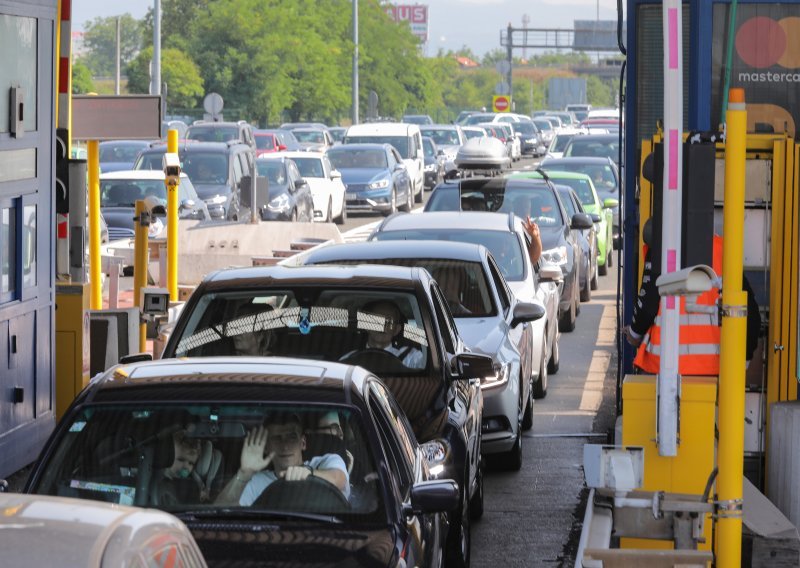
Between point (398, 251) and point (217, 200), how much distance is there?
1597 centimetres

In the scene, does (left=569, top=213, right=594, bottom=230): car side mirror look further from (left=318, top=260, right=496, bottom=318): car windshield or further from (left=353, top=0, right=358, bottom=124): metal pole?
(left=353, top=0, right=358, bottom=124): metal pole

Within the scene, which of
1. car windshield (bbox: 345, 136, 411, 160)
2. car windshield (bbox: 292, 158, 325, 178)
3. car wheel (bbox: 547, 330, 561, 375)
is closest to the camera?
car wheel (bbox: 547, 330, 561, 375)

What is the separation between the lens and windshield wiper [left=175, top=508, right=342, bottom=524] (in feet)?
19.7

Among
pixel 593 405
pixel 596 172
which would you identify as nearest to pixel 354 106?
pixel 596 172

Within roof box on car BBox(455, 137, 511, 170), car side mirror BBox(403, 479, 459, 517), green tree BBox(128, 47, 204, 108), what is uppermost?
green tree BBox(128, 47, 204, 108)

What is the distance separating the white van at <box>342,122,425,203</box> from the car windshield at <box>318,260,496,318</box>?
29.2 m

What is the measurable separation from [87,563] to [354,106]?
6455cm

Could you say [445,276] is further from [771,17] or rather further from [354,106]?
[354,106]

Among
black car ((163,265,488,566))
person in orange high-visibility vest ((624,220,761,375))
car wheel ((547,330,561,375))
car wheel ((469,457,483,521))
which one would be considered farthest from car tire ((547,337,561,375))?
person in orange high-visibility vest ((624,220,761,375))

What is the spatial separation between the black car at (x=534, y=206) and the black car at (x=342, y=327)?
32.4 feet

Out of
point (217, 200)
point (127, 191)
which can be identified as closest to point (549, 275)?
point (127, 191)

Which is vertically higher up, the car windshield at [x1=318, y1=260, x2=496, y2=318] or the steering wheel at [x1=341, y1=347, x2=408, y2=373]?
the car windshield at [x1=318, y1=260, x2=496, y2=318]

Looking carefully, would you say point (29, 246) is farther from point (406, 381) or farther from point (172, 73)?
point (172, 73)

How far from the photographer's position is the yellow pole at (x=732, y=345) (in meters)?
5.79
